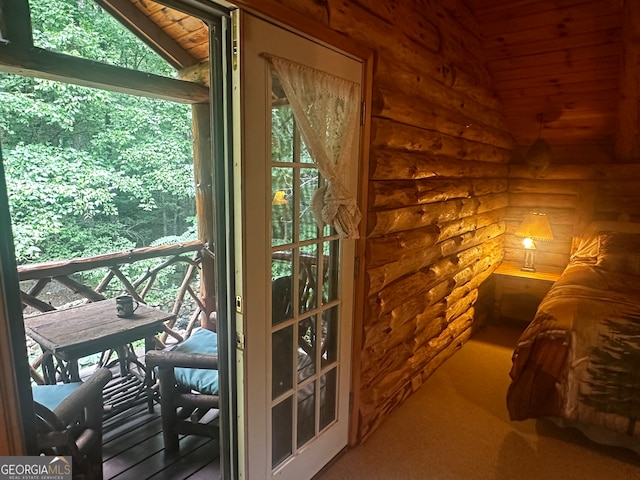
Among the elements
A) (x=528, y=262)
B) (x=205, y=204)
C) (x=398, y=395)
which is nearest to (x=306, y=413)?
(x=398, y=395)

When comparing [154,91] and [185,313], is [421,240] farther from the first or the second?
[185,313]

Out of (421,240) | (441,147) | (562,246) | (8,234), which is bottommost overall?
(562,246)

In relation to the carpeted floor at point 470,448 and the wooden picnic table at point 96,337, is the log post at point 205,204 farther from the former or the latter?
the carpeted floor at point 470,448

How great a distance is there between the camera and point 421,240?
268 centimetres

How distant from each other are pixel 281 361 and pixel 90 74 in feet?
6.94

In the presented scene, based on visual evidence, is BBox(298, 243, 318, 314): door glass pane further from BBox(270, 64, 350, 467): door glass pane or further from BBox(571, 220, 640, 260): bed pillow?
BBox(571, 220, 640, 260): bed pillow

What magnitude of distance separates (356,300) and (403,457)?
933mm

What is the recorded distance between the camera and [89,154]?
443 centimetres

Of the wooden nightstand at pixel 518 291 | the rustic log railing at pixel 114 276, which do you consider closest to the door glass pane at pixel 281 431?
the rustic log railing at pixel 114 276

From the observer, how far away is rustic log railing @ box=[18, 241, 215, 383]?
281 centimetres

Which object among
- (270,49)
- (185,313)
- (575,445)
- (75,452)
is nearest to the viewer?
(270,49)

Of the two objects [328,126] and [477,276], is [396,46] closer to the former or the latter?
[328,126]

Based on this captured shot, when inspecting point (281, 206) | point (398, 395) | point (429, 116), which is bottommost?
point (398, 395)

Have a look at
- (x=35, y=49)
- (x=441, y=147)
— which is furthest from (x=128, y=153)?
(x=441, y=147)
